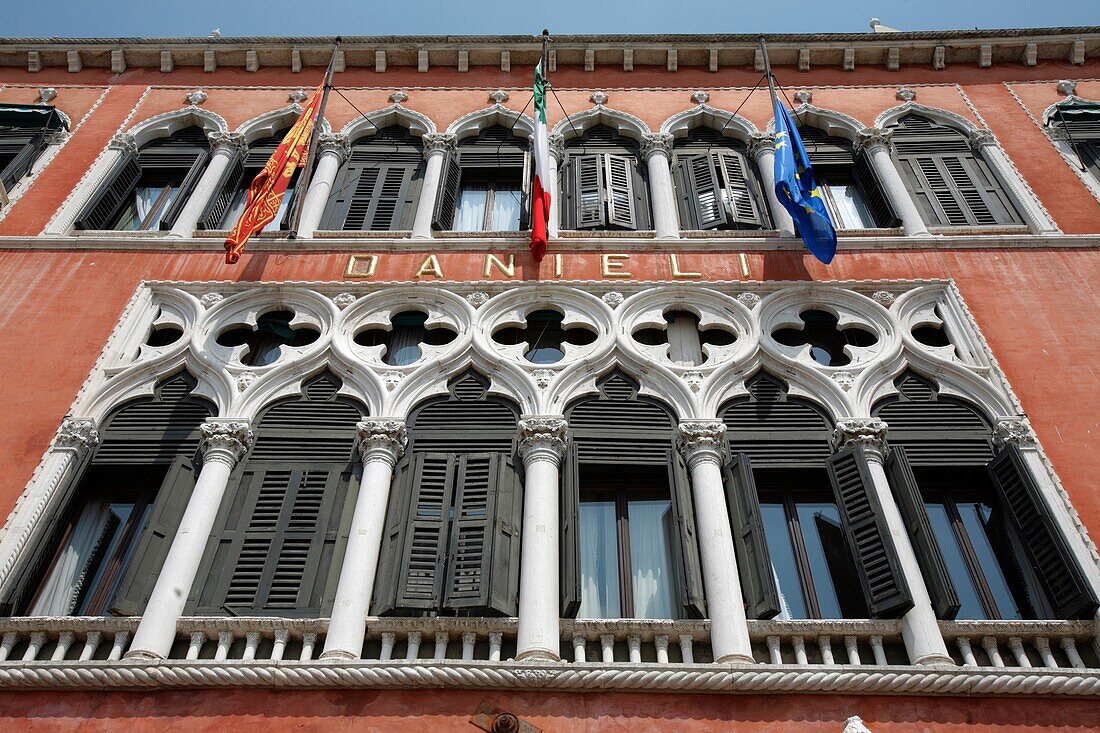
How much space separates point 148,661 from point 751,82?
40.9ft

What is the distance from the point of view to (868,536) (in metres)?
9.36

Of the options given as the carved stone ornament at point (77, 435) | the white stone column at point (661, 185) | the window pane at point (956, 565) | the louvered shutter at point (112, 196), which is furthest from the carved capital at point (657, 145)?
the carved stone ornament at point (77, 435)

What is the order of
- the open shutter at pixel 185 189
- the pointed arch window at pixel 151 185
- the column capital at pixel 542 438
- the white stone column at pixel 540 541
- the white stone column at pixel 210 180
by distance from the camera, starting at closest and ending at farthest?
the white stone column at pixel 540 541, the column capital at pixel 542 438, the white stone column at pixel 210 180, the open shutter at pixel 185 189, the pointed arch window at pixel 151 185

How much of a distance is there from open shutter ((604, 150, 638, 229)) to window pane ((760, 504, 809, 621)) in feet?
16.1

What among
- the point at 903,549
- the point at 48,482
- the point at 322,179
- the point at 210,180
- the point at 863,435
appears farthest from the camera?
the point at 210,180

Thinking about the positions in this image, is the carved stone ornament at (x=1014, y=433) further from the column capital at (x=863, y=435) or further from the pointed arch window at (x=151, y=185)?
the pointed arch window at (x=151, y=185)

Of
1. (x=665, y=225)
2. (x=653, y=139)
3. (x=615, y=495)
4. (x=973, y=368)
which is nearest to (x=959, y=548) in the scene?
(x=973, y=368)

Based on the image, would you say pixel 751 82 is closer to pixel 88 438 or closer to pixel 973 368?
pixel 973 368

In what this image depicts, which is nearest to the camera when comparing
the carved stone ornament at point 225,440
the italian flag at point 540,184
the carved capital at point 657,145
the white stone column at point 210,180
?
the carved stone ornament at point 225,440

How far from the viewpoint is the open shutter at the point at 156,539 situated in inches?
352

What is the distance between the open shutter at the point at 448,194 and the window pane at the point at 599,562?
5090mm

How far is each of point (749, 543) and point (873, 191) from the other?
7.06m

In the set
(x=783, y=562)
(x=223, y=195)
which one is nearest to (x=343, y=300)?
(x=223, y=195)

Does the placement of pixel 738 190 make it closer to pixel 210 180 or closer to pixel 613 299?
pixel 613 299
